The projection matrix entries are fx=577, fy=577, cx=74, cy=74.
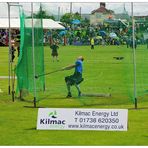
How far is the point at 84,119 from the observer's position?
13516 mm

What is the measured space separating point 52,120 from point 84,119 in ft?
2.56

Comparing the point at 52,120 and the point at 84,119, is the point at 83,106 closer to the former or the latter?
the point at 52,120

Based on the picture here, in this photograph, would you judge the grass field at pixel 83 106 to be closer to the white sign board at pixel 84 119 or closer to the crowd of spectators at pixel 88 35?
the white sign board at pixel 84 119

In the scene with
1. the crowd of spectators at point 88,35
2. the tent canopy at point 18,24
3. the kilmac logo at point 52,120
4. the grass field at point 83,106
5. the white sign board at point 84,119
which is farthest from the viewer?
the tent canopy at point 18,24

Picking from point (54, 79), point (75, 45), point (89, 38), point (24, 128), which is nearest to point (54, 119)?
point (24, 128)

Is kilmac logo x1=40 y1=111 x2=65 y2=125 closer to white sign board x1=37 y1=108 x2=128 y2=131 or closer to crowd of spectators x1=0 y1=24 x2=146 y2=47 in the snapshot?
white sign board x1=37 y1=108 x2=128 y2=131

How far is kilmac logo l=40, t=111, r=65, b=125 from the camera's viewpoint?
13.6 metres

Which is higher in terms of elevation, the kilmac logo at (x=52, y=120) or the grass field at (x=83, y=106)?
the kilmac logo at (x=52, y=120)

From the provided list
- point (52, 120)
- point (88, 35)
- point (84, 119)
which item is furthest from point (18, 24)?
point (84, 119)

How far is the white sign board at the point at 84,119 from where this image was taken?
1345 centimetres

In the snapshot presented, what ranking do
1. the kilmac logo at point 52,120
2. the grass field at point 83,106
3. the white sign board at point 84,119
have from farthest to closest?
the kilmac logo at point 52,120, the white sign board at point 84,119, the grass field at point 83,106

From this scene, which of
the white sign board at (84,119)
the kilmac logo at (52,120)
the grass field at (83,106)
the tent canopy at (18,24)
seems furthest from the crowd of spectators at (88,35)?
the kilmac logo at (52,120)

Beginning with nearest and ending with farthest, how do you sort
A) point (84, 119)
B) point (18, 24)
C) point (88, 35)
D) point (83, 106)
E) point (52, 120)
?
point (84, 119) < point (52, 120) < point (83, 106) < point (18, 24) < point (88, 35)

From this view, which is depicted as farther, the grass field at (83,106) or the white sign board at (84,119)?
the white sign board at (84,119)
